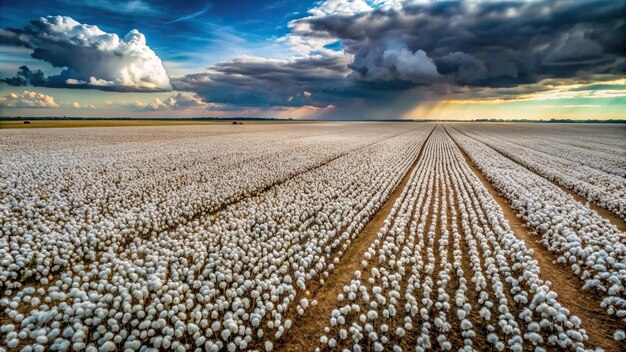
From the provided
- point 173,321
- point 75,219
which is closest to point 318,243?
point 173,321

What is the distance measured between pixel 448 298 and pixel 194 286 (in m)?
6.47

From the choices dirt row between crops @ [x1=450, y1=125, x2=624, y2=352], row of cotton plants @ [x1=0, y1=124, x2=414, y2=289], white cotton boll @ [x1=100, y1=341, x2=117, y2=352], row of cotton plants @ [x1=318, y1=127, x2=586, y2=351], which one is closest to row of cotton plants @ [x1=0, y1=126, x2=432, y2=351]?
white cotton boll @ [x1=100, y1=341, x2=117, y2=352]

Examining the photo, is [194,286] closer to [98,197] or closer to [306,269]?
[306,269]

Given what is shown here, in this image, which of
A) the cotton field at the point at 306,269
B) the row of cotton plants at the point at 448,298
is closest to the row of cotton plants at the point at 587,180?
the cotton field at the point at 306,269

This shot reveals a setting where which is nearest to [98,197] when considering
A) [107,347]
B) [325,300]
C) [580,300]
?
[107,347]

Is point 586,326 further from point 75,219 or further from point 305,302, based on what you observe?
point 75,219

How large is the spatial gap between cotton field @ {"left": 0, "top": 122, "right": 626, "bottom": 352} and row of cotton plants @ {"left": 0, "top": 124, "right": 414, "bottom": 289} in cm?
10

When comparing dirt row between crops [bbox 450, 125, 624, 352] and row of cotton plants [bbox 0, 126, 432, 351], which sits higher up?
row of cotton plants [bbox 0, 126, 432, 351]

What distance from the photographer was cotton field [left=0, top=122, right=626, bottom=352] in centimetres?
650

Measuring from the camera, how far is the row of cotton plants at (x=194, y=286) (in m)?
6.33

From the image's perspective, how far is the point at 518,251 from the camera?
386 inches

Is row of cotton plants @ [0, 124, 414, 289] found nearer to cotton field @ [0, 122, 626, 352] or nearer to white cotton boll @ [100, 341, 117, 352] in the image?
cotton field @ [0, 122, 626, 352]

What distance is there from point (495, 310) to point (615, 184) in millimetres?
20746

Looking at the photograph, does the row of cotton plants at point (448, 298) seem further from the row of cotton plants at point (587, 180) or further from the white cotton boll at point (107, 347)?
the row of cotton plants at point (587, 180)
